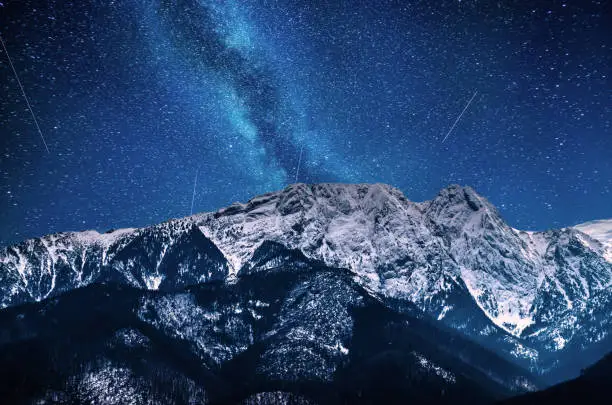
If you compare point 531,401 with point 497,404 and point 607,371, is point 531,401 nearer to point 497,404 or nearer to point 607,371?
point 497,404

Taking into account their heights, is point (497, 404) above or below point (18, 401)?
below

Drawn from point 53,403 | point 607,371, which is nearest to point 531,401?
point 607,371

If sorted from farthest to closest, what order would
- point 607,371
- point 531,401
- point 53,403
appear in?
point 53,403
point 607,371
point 531,401

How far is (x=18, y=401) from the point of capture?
191250 millimetres

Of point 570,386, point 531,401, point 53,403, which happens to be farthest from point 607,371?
point 53,403

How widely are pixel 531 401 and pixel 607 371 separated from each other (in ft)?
165

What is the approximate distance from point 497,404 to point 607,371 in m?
59.0

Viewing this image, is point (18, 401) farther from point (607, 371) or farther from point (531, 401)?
point (607, 371)

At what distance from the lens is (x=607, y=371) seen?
18550cm

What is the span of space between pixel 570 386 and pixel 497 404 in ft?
92.6

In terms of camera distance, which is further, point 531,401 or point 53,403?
point 53,403

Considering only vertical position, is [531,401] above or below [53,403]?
below

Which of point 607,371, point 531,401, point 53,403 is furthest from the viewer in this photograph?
point 53,403

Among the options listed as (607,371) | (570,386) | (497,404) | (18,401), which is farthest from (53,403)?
(607,371)
